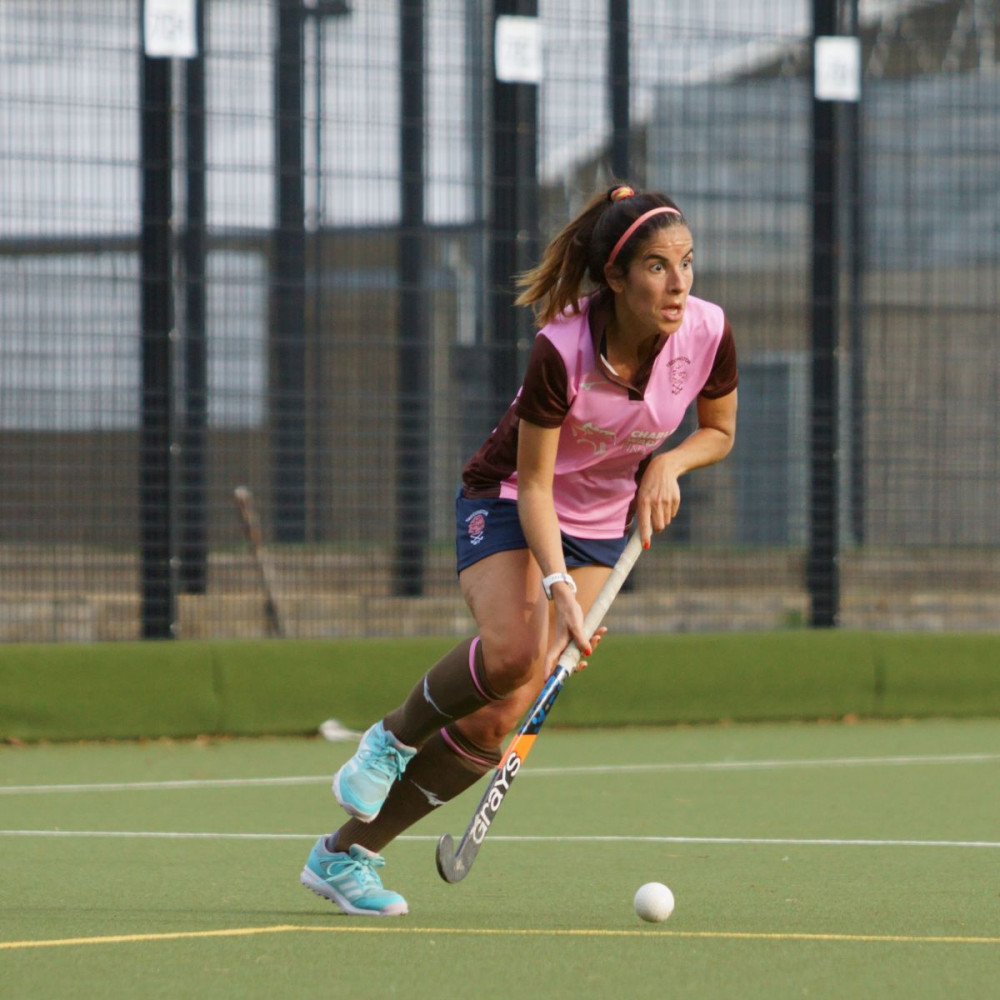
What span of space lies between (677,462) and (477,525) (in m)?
0.51

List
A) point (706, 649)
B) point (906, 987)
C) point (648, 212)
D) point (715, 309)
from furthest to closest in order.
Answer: point (706, 649)
point (715, 309)
point (648, 212)
point (906, 987)

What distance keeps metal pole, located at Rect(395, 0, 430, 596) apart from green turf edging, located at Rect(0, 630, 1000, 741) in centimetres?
54

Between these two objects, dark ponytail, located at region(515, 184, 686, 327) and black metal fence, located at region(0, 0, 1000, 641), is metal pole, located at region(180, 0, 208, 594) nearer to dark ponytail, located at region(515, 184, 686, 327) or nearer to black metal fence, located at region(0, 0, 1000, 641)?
black metal fence, located at region(0, 0, 1000, 641)

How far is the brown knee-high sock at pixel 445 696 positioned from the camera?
4.57 m

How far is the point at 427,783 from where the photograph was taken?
15.5 ft

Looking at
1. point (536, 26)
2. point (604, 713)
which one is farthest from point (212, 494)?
point (536, 26)

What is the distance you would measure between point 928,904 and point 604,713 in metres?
4.88

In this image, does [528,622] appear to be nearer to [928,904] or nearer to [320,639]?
[928,904]

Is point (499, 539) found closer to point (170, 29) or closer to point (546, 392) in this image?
point (546, 392)

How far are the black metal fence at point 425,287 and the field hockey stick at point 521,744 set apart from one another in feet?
16.0

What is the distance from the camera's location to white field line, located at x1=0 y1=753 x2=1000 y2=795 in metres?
7.57

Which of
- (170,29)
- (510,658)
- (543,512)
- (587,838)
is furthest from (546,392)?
(170,29)

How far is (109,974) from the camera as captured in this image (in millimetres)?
3947

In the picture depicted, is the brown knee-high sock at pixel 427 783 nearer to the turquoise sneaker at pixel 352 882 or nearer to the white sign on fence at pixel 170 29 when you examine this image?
the turquoise sneaker at pixel 352 882
